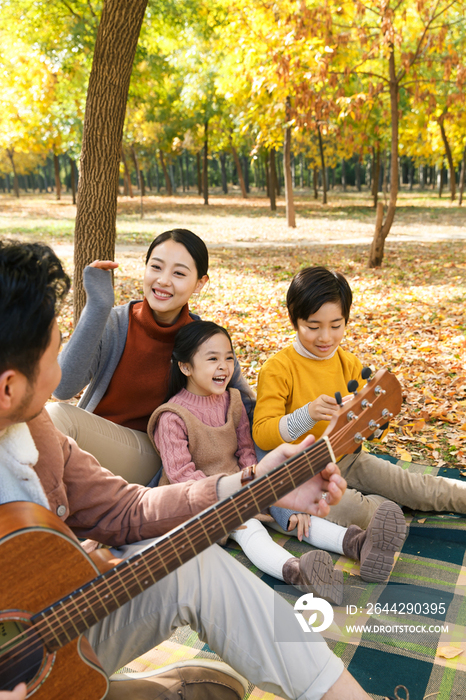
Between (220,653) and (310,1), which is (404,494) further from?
(310,1)

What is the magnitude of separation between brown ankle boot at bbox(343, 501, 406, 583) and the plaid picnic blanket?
Result: 0.08 metres

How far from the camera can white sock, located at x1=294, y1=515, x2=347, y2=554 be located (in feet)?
9.86

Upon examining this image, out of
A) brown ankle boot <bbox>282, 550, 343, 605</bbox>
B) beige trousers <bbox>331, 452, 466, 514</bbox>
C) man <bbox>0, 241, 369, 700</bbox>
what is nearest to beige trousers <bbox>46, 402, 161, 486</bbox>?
man <bbox>0, 241, 369, 700</bbox>

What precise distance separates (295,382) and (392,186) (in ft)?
30.0

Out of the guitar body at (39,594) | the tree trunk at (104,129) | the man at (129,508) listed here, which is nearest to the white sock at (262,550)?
the man at (129,508)

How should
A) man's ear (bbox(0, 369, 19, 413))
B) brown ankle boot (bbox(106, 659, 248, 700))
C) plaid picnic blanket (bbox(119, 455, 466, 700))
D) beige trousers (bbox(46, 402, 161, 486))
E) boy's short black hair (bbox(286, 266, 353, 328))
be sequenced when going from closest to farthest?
1. man's ear (bbox(0, 369, 19, 413))
2. brown ankle boot (bbox(106, 659, 248, 700))
3. plaid picnic blanket (bbox(119, 455, 466, 700))
4. beige trousers (bbox(46, 402, 161, 486))
5. boy's short black hair (bbox(286, 266, 353, 328))

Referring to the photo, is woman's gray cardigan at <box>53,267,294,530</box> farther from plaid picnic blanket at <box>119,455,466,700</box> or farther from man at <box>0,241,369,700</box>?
man at <box>0,241,369,700</box>

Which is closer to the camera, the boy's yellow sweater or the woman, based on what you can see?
the woman

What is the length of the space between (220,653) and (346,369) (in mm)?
1940

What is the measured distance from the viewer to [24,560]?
1538 millimetres

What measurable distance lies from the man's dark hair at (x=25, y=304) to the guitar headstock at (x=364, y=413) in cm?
95

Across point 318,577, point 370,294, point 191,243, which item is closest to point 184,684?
point 318,577

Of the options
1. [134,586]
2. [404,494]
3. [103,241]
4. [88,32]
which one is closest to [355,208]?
[88,32]

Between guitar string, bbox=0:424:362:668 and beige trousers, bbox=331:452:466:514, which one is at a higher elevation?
guitar string, bbox=0:424:362:668
